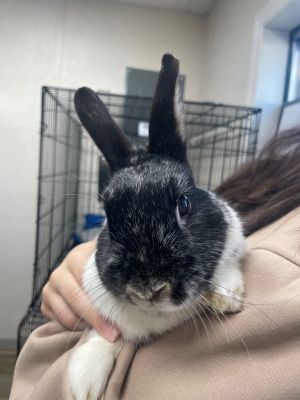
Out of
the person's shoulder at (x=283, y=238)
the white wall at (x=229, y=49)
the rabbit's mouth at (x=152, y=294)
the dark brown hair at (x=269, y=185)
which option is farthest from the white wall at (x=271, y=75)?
the rabbit's mouth at (x=152, y=294)

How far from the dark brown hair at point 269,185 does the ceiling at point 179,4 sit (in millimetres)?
1643

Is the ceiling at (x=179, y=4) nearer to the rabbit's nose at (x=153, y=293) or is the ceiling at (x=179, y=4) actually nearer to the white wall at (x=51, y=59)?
the white wall at (x=51, y=59)

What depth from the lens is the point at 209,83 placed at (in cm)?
222

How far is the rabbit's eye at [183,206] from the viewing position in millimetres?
536

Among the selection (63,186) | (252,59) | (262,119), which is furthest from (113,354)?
(63,186)

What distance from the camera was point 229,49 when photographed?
1924 mm

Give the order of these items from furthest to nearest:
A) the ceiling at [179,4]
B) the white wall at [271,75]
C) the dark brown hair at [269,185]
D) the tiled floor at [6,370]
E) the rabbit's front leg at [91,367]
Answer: the ceiling at [179,4], the tiled floor at [6,370], the white wall at [271,75], the dark brown hair at [269,185], the rabbit's front leg at [91,367]

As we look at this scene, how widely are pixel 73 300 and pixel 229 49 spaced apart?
5.39ft

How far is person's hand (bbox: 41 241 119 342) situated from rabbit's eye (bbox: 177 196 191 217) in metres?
0.23

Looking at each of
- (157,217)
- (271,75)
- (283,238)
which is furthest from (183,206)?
(271,75)

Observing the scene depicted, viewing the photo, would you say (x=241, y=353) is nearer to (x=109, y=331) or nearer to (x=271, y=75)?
(x=109, y=331)

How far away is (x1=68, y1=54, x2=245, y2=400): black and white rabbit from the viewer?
49 cm

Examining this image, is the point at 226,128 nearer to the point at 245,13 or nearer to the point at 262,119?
the point at 262,119

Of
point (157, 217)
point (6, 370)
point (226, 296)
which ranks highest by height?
point (157, 217)
